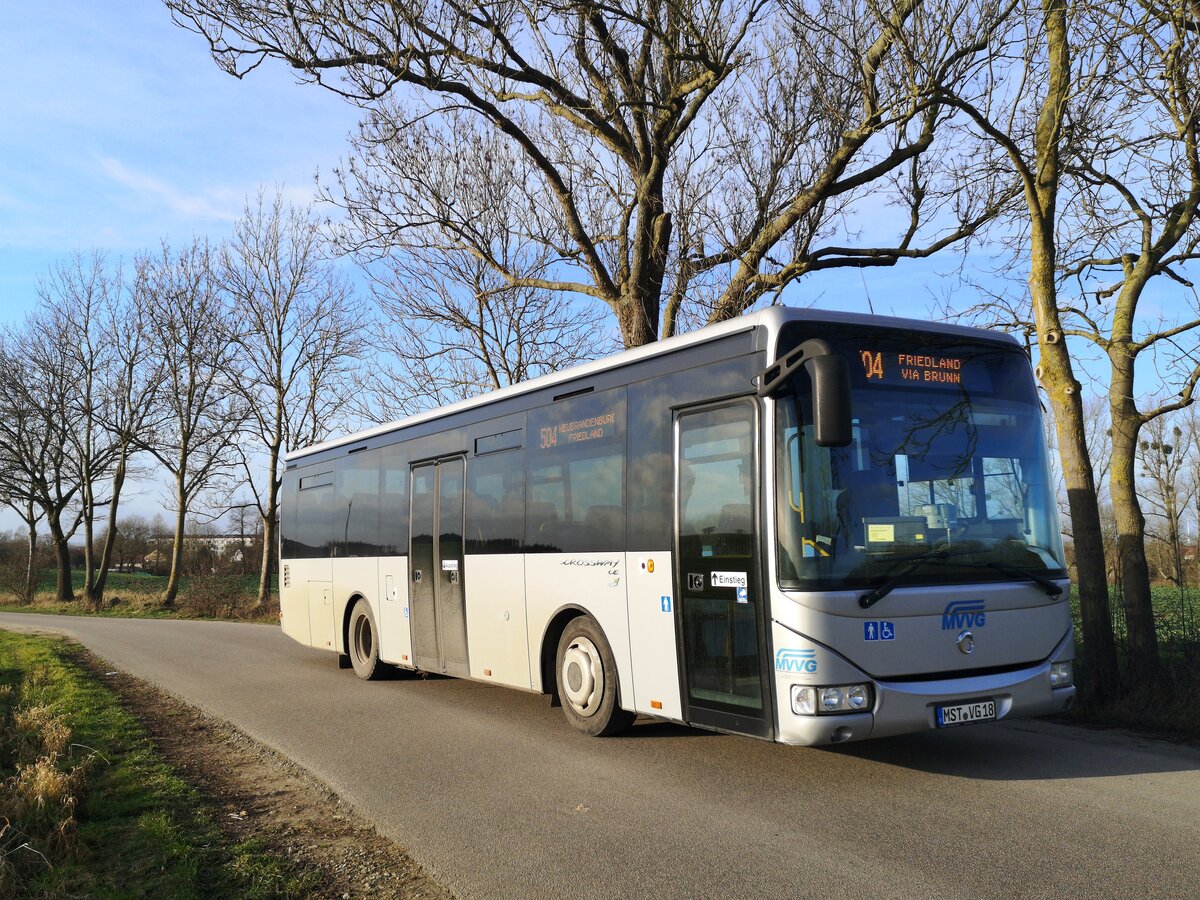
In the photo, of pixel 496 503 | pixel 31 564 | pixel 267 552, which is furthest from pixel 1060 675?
pixel 31 564

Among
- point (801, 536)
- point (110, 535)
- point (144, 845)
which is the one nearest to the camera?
point (144, 845)

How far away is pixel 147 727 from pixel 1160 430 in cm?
3597

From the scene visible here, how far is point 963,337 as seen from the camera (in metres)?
7.34

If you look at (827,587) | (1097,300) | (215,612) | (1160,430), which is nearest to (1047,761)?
(827,587)

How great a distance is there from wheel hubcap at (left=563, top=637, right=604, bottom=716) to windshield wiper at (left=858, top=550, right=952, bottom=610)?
283 cm

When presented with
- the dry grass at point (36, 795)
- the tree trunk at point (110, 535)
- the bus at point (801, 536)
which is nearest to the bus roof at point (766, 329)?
the bus at point (801, 536)

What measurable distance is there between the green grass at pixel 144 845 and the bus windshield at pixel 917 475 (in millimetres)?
3600

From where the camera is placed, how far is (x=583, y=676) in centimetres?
867

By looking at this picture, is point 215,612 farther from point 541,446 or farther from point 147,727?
point 541,446

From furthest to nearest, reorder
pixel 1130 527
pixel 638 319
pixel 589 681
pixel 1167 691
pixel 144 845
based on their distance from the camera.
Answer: pixel 638 319 < pixel 1130 527 < pixel 1167 691 < pixel 589 681 < pixel 144 845

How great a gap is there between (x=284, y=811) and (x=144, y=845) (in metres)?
1.05

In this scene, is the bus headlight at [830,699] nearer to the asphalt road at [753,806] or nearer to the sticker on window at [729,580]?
the asphalt road at [753,806]

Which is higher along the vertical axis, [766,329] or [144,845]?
[766,329]

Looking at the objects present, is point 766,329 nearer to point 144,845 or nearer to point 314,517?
point 144,845
